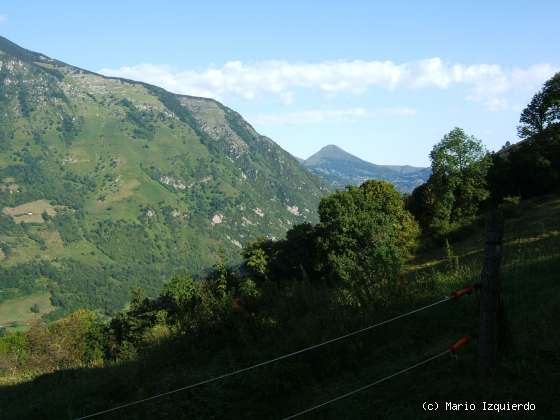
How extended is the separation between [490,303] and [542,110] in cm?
5957

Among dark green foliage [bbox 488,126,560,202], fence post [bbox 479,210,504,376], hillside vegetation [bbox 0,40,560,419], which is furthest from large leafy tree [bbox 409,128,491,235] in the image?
fence post [bbox 479,210,504,376]

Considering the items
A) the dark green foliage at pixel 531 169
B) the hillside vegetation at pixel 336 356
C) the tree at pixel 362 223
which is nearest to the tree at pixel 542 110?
the dark green foliage at pixel 531 169

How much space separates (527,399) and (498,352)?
1.01 meters

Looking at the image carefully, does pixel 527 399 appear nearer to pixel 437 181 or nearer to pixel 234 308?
pixel 234 308

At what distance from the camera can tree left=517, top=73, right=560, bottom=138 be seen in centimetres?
5634

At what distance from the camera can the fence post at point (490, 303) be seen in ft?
23.9

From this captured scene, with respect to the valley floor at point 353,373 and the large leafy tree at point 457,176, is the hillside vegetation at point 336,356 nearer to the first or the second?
the valley floor at point 353,373

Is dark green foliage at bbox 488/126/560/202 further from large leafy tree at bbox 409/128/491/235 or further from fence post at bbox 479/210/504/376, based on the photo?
fence post at bbox 479/210/504/376

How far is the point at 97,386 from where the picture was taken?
34.1 ft

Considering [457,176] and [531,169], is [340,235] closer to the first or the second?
[457,176]

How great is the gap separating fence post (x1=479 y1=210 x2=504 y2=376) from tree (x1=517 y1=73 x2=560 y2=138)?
5794 centimetres

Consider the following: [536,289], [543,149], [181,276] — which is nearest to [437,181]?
[543,149]

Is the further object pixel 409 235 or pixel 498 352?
pixel 409 235

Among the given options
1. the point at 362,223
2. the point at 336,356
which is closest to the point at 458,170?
the point at 362,223
